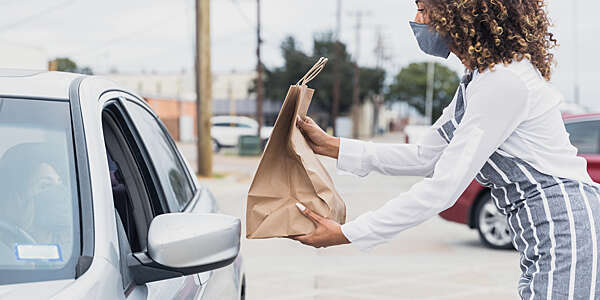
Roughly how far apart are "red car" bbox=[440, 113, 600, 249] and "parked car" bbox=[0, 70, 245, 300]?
5.87 metres

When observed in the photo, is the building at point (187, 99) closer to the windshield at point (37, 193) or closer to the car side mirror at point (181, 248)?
the windshield at point (37, 193)

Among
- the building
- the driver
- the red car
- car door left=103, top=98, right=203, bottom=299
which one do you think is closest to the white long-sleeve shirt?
car door left=103, top=98, right=203, bottom=299

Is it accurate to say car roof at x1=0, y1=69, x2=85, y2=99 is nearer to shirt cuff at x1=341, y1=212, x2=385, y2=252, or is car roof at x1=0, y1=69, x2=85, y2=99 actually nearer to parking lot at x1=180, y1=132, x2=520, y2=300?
shirt cuff at x1=341, y1=212, x2=385, y2=252

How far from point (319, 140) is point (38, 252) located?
116 cm

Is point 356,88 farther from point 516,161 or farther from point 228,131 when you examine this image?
point 516,161

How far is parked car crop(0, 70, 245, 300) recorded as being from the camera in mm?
1783

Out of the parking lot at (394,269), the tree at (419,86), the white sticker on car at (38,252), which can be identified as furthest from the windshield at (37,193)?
the tree at (419,86)

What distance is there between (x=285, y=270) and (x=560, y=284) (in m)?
4.95

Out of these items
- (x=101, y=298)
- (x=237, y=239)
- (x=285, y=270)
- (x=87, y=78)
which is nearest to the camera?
(x=101, y=298)

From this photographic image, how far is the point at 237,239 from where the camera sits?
2201mm

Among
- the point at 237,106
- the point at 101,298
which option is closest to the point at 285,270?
the point at 101,298

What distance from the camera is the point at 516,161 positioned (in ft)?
6.88

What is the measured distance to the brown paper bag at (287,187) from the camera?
2.29m

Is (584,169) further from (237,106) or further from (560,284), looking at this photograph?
(237,106)
